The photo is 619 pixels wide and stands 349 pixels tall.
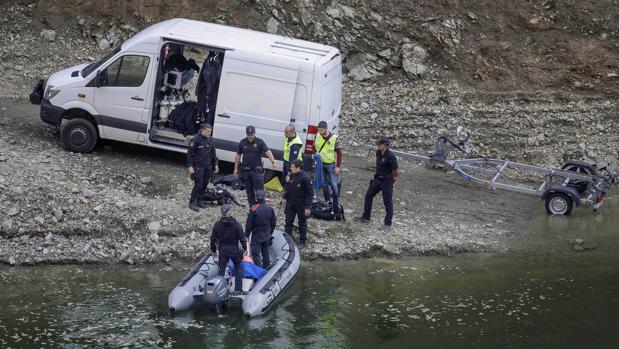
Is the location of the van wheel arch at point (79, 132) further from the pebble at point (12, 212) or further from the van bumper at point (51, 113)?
the pebble at point (12, 212)

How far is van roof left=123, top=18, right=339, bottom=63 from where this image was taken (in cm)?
1694

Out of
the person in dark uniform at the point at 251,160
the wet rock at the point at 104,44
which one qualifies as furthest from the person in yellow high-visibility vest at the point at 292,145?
the wet rock at the point at 104,44

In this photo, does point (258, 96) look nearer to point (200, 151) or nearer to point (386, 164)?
point (200, 151)

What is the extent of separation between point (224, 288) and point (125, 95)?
5455mm

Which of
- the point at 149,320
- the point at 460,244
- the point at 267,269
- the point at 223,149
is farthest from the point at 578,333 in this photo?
the point at 223,149

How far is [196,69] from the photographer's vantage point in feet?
59.5

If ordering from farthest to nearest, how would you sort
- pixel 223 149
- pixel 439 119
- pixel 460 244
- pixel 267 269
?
pixel 439 119, pixel 223 149, pixel 460 244, pixel 267 269

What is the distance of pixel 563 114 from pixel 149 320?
1197 centimetres

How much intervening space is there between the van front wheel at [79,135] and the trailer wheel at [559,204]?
8584 millimetres

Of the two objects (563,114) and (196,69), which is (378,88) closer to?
(563,114)

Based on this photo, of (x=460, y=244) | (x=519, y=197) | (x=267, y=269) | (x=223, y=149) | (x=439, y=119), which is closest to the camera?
A: (x=267, y=269)

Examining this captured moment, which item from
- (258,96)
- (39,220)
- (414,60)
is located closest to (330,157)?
(258,96)

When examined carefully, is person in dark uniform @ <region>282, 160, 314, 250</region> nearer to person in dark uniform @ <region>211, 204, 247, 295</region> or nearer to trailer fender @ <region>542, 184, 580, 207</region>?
person in dark uniform @ <region>211, 204, 247, 295</region>

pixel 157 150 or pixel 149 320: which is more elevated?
pixel 157 150
